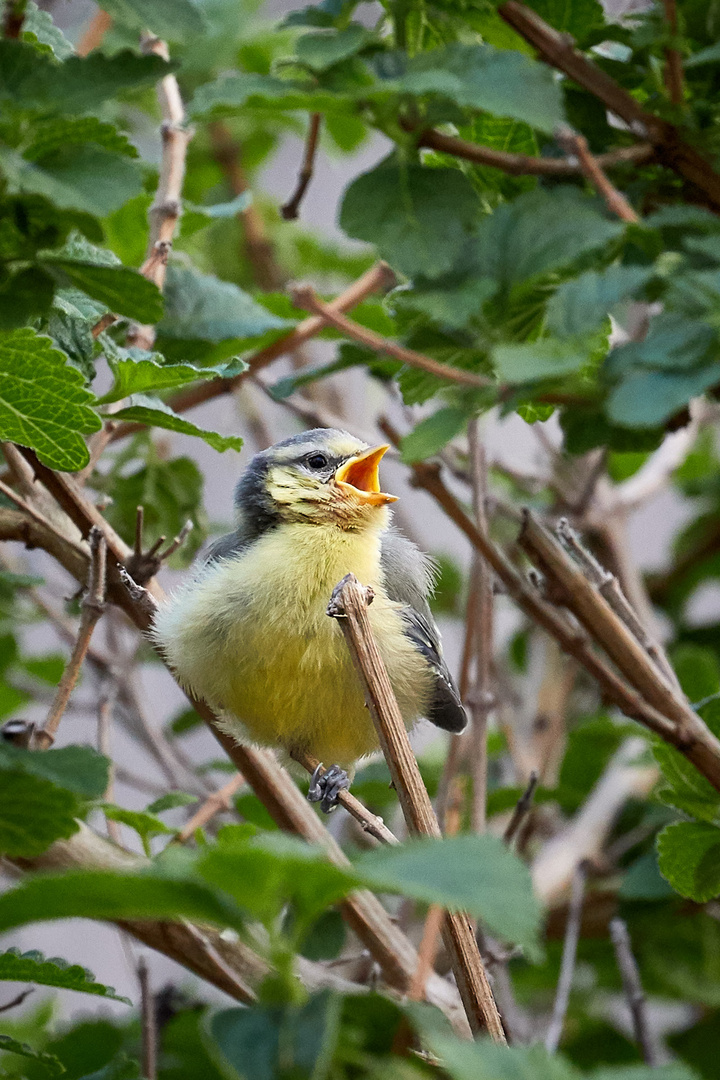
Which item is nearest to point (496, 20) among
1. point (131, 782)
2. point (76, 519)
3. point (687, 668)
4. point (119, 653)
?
point (76, 519)

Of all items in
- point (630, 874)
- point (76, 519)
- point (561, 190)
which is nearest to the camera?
point (561, 190)

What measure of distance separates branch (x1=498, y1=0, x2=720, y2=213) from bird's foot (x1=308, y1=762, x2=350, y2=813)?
0.54 metres

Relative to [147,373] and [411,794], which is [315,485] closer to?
[147,373]

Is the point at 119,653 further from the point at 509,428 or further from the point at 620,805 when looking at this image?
the point at 509,428

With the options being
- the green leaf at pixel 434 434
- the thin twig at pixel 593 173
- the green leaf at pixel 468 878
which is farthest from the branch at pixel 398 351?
the green leaf at pixel 468 878

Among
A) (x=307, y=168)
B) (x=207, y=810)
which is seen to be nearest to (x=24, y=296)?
(x=307, y=168)

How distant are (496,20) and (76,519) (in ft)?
1.57

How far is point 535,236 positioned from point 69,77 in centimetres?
24

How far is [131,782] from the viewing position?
4.96ft

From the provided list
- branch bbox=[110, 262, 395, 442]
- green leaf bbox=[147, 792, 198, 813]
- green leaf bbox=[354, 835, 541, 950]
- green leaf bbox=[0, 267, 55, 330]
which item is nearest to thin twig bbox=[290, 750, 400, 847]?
green leaf bbox=[147, 792, 198, 813]

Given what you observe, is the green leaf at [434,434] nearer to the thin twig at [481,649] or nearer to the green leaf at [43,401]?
the green leaf at [43,401]

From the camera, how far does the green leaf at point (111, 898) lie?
0.44 metres

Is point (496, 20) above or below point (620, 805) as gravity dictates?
above

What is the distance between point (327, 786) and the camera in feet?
3.15
